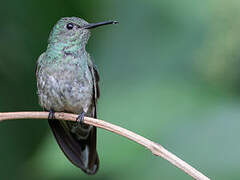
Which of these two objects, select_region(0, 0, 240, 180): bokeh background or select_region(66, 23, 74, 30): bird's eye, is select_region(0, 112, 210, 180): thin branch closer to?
select_region(0, 0, 240, 180): bokeh background

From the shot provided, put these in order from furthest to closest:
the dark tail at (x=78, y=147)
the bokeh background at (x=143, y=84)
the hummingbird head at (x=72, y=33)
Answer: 1. the hummingbird head at (x=72, y=33)
2. the dark tail at (x=78, y=147)
3. the bokeh background at (x=143, y=84)

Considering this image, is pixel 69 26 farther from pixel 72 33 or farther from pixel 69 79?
pixel 69 79

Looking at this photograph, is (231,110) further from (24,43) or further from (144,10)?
(24,43)

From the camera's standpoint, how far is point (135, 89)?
3465 millimetres

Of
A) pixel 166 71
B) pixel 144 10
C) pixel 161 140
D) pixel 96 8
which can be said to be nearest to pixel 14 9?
pixel 96 8

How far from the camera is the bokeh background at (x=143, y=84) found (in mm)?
2676

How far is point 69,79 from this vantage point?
3303mm

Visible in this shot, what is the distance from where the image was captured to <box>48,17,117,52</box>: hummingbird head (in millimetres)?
3430

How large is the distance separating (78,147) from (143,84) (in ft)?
2.54

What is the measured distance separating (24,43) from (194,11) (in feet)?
4.82

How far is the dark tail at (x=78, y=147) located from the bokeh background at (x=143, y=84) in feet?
0.25

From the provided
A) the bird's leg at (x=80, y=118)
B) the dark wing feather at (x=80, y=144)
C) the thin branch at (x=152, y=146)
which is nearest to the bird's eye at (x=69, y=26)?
the dark wing feather at (x=80, y=144)

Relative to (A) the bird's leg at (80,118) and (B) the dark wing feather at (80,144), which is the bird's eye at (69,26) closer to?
(B) the dark wing feather at (80,144)

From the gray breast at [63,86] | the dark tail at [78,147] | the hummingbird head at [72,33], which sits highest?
the hummingbird head at [72,33]
